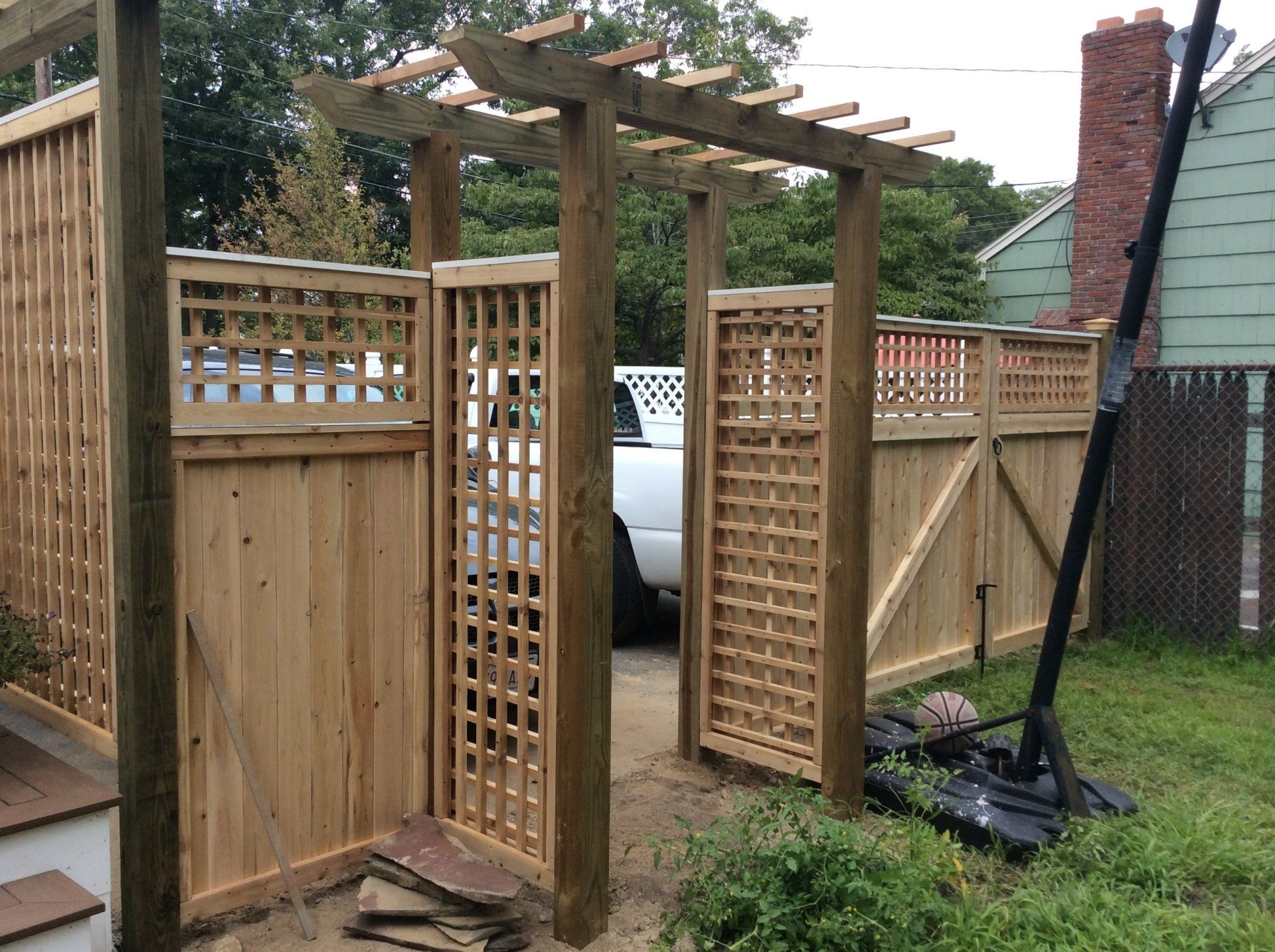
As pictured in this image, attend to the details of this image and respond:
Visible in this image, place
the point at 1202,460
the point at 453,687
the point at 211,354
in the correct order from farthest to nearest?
the point at 211,354 → the point at 1202,460 → the point at 453,687

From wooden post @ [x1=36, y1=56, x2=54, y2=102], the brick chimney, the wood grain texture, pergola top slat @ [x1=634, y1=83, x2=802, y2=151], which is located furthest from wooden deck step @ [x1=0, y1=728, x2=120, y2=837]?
wooden post @ [x1=36, y1=56, x2=54, y2=102]

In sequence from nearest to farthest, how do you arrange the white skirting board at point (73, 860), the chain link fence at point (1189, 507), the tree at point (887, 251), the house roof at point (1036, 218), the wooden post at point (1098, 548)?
the white skirting board at point (73, 860), the chain link fence at point (1189, 507), the wooden post at point (1098, 548), the house roof at point (1036, 218), the tree at point (887, 251)

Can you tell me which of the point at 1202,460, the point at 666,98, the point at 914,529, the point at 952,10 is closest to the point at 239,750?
the point at 666,98

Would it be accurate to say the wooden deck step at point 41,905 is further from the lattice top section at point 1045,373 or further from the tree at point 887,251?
the tree at point 887,251

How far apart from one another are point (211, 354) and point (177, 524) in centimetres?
561

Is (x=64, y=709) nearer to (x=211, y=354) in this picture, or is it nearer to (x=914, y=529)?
(x=914, y=529)

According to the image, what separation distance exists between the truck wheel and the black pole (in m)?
3.34

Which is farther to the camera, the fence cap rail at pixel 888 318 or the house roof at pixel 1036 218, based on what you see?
the house roof at pixel 1036 218

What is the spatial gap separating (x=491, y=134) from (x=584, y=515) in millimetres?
1921

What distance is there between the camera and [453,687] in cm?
401

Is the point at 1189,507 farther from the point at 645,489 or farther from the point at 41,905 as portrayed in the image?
the point at 41,905

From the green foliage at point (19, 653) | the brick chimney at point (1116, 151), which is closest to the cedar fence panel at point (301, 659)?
the green foliage at point (19, 653)

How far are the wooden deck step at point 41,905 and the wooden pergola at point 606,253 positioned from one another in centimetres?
137

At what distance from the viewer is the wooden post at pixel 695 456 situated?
5.00 m
